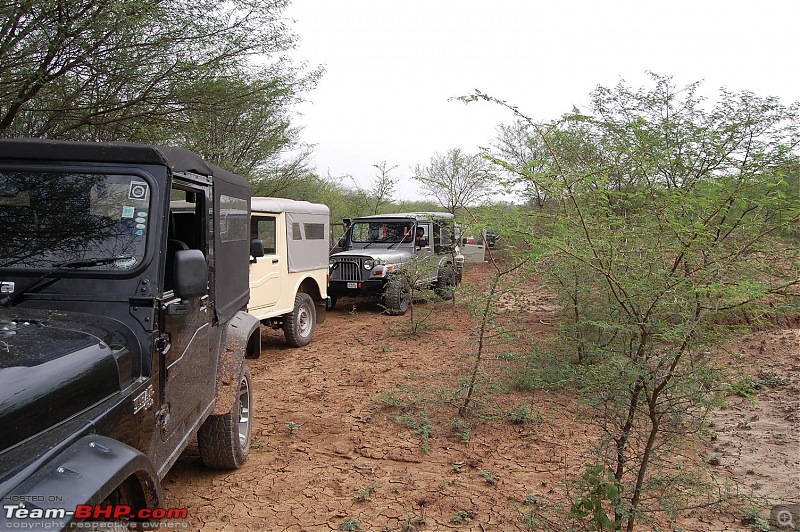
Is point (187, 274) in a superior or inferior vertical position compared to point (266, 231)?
inferior

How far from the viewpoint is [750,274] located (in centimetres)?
243

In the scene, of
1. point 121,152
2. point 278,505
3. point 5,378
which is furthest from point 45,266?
point 278,505

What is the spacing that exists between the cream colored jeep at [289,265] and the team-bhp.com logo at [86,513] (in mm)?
4686

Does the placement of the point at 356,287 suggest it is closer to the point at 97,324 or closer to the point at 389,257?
the point at 389,257

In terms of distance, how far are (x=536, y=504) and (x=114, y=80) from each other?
6.09 m

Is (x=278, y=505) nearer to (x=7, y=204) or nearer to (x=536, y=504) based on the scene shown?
(x=536, y=504)

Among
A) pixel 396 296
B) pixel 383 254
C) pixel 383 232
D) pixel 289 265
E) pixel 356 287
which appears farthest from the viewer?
pixel 383 232

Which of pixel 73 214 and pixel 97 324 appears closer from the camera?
pixel 97 324

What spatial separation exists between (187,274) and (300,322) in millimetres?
5872

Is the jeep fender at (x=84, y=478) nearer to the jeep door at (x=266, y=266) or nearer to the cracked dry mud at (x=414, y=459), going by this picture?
the cracked dry mud at (x=414, y=459)

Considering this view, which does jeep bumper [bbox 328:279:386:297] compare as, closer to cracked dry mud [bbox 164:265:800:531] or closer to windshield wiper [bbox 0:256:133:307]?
cracked dry mud [bbox 164:265:800:531]

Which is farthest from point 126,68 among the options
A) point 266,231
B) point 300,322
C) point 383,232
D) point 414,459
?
point 383,232

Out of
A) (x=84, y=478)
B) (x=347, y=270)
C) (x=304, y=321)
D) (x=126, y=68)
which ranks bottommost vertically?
(x=304, y=321)

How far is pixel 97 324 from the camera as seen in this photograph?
2.24m
